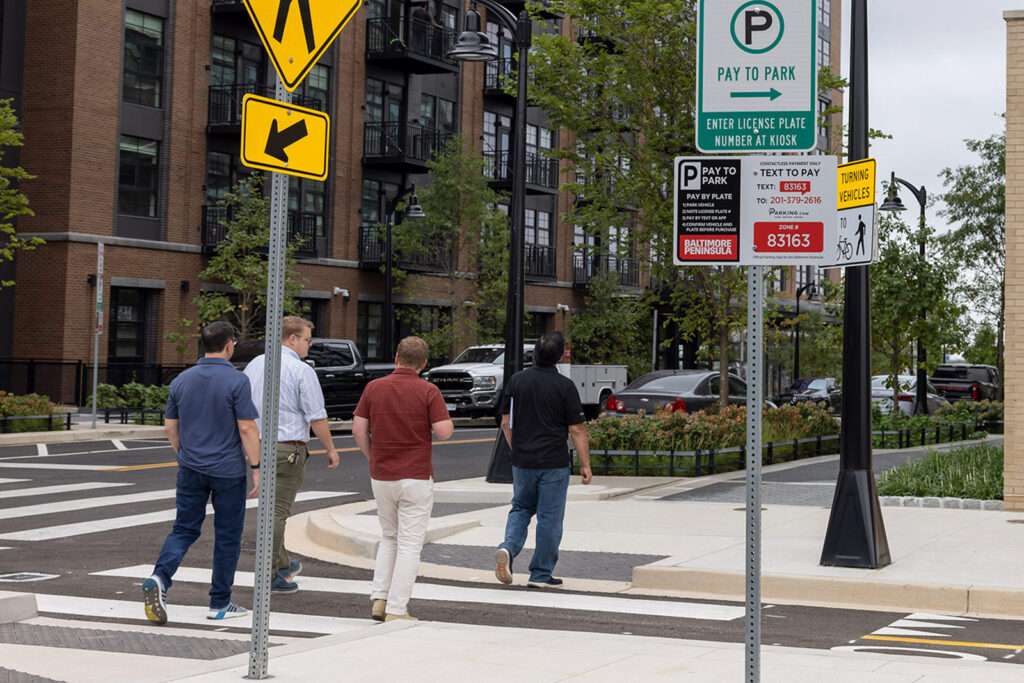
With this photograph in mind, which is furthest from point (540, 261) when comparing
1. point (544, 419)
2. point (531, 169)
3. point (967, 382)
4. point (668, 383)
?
point (544, 419)

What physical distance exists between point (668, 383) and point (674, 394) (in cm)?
71

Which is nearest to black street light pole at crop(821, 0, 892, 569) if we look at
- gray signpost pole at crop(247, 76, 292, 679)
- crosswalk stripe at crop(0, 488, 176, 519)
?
gray signpost pole at crop(247, 76, 292, 679)

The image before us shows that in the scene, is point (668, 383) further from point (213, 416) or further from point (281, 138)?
point (281, 138)

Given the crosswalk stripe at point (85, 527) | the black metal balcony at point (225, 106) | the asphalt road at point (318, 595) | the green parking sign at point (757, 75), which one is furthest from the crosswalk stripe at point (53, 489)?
the black metal balcony at point (225, 106)

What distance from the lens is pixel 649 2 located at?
944 inches

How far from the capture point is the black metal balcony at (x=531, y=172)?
51.2 meters

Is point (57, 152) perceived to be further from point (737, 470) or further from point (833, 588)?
point (833, 588)

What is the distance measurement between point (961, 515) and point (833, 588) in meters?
4.76

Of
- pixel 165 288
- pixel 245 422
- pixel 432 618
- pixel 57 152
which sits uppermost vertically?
pixel 57 152

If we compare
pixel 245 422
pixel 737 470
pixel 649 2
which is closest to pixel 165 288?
pixel 649 2

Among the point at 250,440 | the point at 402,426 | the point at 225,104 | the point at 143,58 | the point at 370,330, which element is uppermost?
the point at 143,58

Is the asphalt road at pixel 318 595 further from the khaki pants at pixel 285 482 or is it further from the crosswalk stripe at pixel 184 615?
the khaki pants at pixel 285 482

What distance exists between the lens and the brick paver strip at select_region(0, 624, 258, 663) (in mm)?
7992

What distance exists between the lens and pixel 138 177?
38000 millimetres
